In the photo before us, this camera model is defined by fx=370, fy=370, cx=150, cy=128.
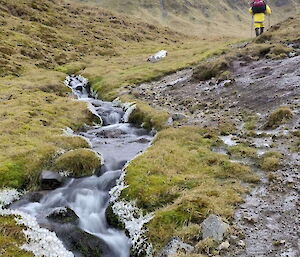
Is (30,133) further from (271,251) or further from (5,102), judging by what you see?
(271,251)

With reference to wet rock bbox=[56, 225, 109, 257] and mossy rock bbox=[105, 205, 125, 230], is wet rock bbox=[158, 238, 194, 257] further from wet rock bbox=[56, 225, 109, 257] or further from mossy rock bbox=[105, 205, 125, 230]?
mossy rock bbox=[105, 205, 125, 230]

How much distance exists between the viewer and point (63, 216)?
68.7ft

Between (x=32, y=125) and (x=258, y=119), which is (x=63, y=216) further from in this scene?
(x=258, y=119)

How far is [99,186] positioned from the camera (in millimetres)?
24891

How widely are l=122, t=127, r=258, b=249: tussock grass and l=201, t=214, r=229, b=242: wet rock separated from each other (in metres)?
0.54

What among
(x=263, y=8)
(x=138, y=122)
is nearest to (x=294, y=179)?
(x=138, y=122)

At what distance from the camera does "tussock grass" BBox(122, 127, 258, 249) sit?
60.5 feet

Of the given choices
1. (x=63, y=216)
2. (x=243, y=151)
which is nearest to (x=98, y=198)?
(x=63, y=216)

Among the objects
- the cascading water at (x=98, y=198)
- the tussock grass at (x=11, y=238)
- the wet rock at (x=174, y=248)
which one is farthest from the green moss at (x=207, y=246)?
the tussock grass at (x=11, y=238)

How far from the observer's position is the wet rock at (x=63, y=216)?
20703 millimetres

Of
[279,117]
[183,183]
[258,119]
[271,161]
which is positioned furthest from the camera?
[258,119]

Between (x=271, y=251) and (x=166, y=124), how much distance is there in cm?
2176

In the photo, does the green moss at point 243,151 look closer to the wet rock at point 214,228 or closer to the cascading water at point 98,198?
the cascading water at point 98,198

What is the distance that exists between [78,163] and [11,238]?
9.39 metres
